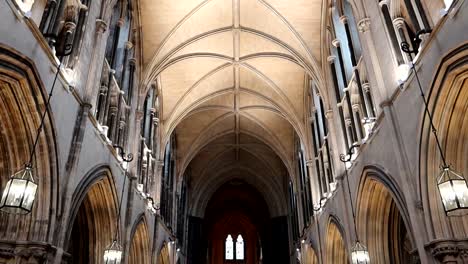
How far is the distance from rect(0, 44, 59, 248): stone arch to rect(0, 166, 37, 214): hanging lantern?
Result: 1.71m

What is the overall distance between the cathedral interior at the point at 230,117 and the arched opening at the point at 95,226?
4 centimetres

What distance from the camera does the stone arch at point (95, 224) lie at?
453 inches

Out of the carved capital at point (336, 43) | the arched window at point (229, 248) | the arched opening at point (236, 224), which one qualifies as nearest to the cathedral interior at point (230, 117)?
the carved capital at point (336, 43)

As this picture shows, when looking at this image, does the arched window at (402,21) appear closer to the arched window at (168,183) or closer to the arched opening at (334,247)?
the arched opening at (334,247)

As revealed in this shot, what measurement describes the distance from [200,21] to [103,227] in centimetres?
964

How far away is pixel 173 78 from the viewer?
2031 cm

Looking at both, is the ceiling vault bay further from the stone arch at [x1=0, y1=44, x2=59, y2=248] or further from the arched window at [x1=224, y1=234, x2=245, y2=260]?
the arched window at [x1=224, y1=234, x2=245, y2=260]

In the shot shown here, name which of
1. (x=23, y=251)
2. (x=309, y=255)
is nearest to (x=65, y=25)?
(x=23, y=251)

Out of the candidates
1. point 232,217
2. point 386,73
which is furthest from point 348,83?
point 232,217

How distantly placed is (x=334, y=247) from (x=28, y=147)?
12.9 metres

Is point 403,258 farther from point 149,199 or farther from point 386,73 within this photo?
point 149,199

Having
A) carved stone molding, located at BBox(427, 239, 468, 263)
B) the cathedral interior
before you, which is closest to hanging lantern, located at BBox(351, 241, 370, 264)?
the cathedral interior

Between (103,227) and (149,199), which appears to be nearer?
(103,227)

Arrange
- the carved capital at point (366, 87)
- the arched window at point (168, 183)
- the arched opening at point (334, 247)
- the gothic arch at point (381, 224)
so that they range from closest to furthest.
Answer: the gothic arch at point (381, 224) < the carved capital at point (366, 87) < the arched opening at point (334, 247) < the arched window at point (168, 183)
